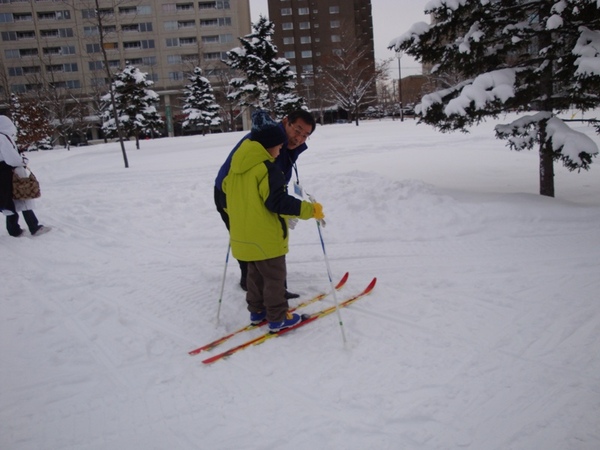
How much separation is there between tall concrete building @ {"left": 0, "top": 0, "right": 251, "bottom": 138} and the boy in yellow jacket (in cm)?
5714

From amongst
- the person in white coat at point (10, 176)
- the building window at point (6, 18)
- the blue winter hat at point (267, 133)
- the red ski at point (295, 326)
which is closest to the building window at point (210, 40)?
the building window at point (6, 18)

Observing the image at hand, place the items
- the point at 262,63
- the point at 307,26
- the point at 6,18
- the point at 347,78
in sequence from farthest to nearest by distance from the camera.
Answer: the point at 307,26
the point at 6,18
the point at 347,78
the point at 262,63

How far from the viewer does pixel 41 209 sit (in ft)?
27.8

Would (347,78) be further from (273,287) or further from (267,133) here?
(273,287)

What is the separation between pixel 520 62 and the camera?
6.57 m

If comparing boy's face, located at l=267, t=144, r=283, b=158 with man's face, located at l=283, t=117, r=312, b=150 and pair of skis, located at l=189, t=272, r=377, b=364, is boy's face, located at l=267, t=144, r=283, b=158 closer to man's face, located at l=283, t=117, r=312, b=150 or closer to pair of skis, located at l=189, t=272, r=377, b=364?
man's face, located at l=283, t=117, r=312, b=150

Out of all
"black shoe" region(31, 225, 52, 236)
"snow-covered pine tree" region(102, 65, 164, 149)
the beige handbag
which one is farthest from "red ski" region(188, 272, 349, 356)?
"snow-covered pine tree" region(102, 65, 164, 149)

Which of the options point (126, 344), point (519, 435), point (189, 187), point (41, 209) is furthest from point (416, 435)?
point (41, 209)

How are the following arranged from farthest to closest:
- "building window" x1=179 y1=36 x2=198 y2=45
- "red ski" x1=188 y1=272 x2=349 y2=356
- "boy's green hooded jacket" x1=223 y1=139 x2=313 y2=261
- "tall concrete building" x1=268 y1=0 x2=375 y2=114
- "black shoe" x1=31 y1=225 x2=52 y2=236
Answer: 1. "tall concrete building" x1=268 y1=0 x2=375 y2=114
2. "building window" x1=179 y1=36 x2=198 y2=45
3. "black shoe" x1=31 y1=225 x2=52 y2=236
4. "red ski" x1=188 y1=272 x2=349 y2=356
5. "boy's green hooded jacket" x1=223 y1=139 x2=313 y2=261

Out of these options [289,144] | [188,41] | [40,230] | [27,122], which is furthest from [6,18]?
[289,144]

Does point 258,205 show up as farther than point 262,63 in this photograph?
No

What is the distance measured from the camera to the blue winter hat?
325cm

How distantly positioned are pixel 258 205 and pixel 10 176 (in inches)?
213

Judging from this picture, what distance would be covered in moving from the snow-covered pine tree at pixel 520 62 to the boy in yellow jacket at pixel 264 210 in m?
3.70
